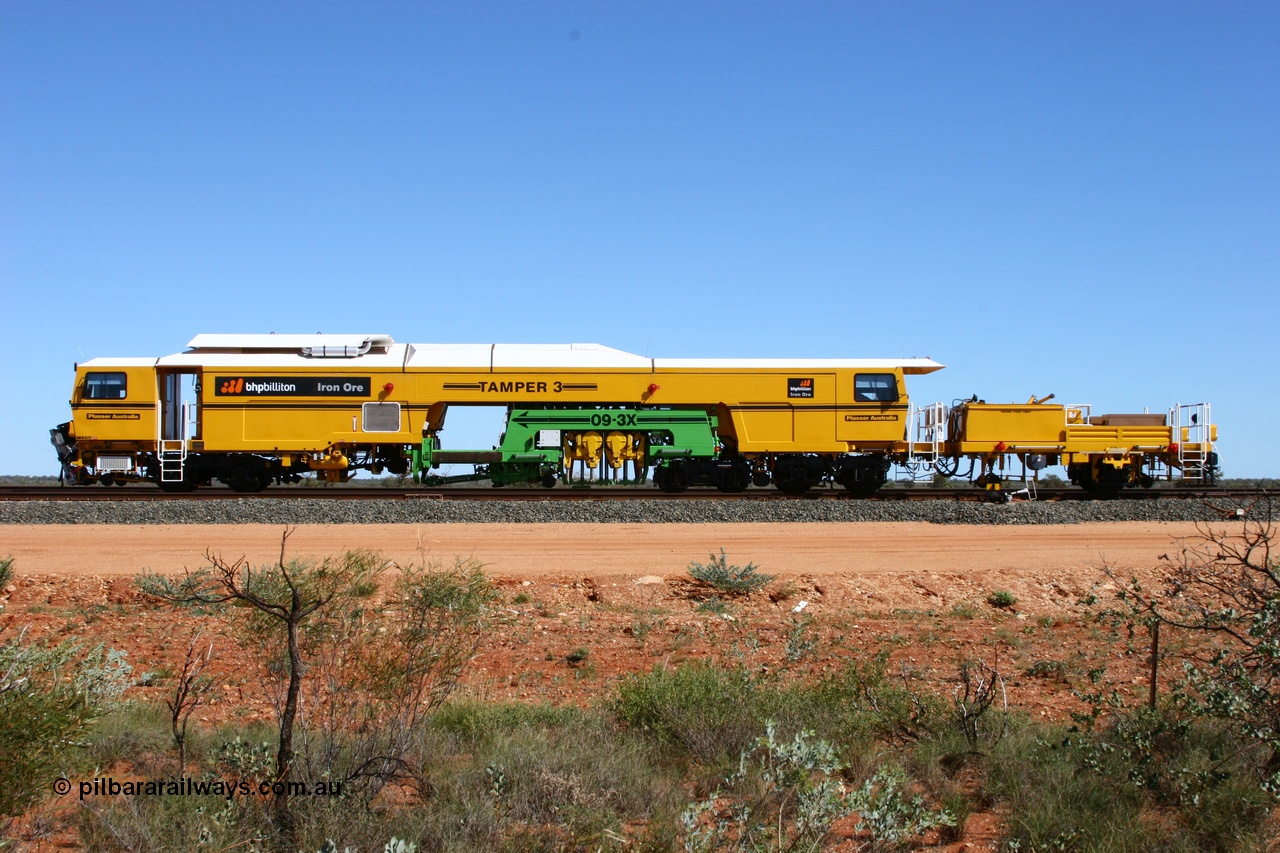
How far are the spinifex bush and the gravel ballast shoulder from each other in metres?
5.97

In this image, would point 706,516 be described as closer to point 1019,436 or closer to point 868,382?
point 868,382

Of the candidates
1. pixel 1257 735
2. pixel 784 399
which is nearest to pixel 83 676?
pixel 1257 735

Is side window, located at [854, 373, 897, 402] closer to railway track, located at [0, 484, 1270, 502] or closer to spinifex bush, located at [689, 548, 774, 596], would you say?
railway track, located at [0, 484, 1270, 502]

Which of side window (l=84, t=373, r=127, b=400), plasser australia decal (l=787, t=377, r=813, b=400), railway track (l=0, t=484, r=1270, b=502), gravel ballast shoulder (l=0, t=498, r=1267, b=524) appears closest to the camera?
gravel ballast shoulder (l=0, t=498, r=1267, b=524)

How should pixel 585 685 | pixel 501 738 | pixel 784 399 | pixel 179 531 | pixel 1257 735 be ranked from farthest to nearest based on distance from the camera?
pixel 784 399 → pixel 179 531 → pixel 585 685 → pixel 501 738 → pixel 1257 735

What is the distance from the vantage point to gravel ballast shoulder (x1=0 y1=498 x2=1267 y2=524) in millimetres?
18812

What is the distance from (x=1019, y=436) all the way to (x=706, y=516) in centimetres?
930

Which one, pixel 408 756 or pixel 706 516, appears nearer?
pixel 408 756

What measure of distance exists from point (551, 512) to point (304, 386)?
6.99 metres

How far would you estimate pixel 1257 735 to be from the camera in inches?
236

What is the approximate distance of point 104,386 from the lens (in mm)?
22406

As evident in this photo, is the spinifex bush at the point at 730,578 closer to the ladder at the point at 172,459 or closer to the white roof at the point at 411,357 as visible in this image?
the white roof at the point at 411,357

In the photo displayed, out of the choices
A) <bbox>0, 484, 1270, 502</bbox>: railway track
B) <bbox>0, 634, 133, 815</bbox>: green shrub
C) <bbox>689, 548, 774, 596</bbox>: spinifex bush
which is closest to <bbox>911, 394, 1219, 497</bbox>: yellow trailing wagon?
<bbox>0, 484, 1270, 502</bbox>: railway track

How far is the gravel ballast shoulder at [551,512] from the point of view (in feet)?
61.7
